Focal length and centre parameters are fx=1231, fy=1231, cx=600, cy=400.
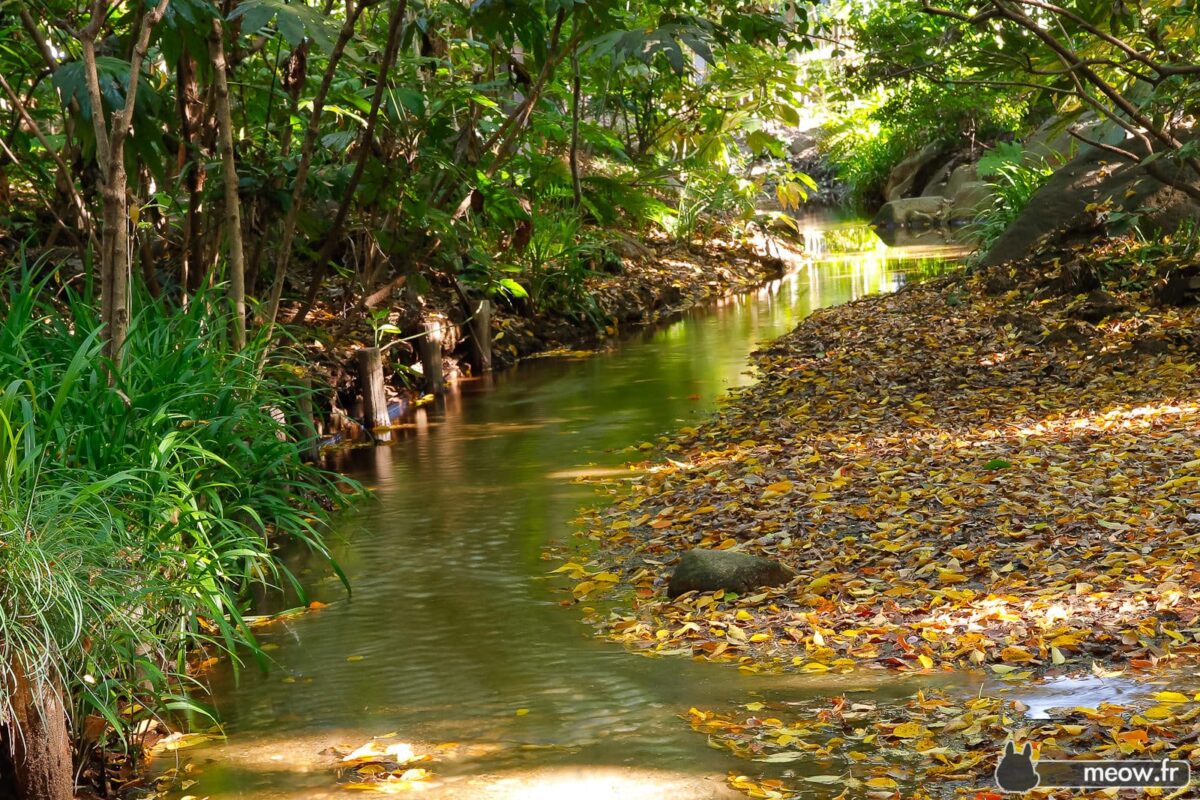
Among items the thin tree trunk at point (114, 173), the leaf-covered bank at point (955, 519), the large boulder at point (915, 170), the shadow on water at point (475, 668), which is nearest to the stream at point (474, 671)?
the shadow on water at point (475, 668)

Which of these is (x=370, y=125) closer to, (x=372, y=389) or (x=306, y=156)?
(x=306, y=156)

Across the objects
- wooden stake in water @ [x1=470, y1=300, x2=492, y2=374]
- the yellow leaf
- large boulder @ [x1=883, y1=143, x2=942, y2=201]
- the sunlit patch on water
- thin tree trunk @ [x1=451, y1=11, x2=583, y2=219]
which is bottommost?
the sunlit patch on water

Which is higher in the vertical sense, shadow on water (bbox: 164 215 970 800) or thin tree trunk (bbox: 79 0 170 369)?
thin tree trunk (bbox: 79 0 170 369)

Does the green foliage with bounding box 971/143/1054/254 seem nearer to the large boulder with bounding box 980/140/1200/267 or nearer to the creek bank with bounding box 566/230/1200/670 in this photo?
A: the large boulder with bounding box 980/140/1200/267

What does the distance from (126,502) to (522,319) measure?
877cm

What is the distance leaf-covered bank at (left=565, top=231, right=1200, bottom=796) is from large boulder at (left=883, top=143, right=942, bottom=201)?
824 inches

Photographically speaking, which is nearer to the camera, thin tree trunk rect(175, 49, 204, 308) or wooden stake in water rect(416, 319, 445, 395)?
thin tree trunk rect(175, 49, 204, 308)

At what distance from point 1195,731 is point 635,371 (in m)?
7.99

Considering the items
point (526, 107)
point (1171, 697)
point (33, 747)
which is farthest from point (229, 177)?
point (1171, 697)

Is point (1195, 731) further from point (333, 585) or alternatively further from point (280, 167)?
point (280, 167)

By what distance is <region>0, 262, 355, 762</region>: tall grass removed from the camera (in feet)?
10.3

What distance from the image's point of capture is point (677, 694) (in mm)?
3770

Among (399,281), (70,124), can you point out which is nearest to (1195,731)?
(70,124)

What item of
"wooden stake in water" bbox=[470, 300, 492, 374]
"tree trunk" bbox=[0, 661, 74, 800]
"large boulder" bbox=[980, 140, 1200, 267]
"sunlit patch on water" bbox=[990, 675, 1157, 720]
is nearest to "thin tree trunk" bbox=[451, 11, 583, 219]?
"wooden stake in water" bbox=[470, 300, 492, 374]
